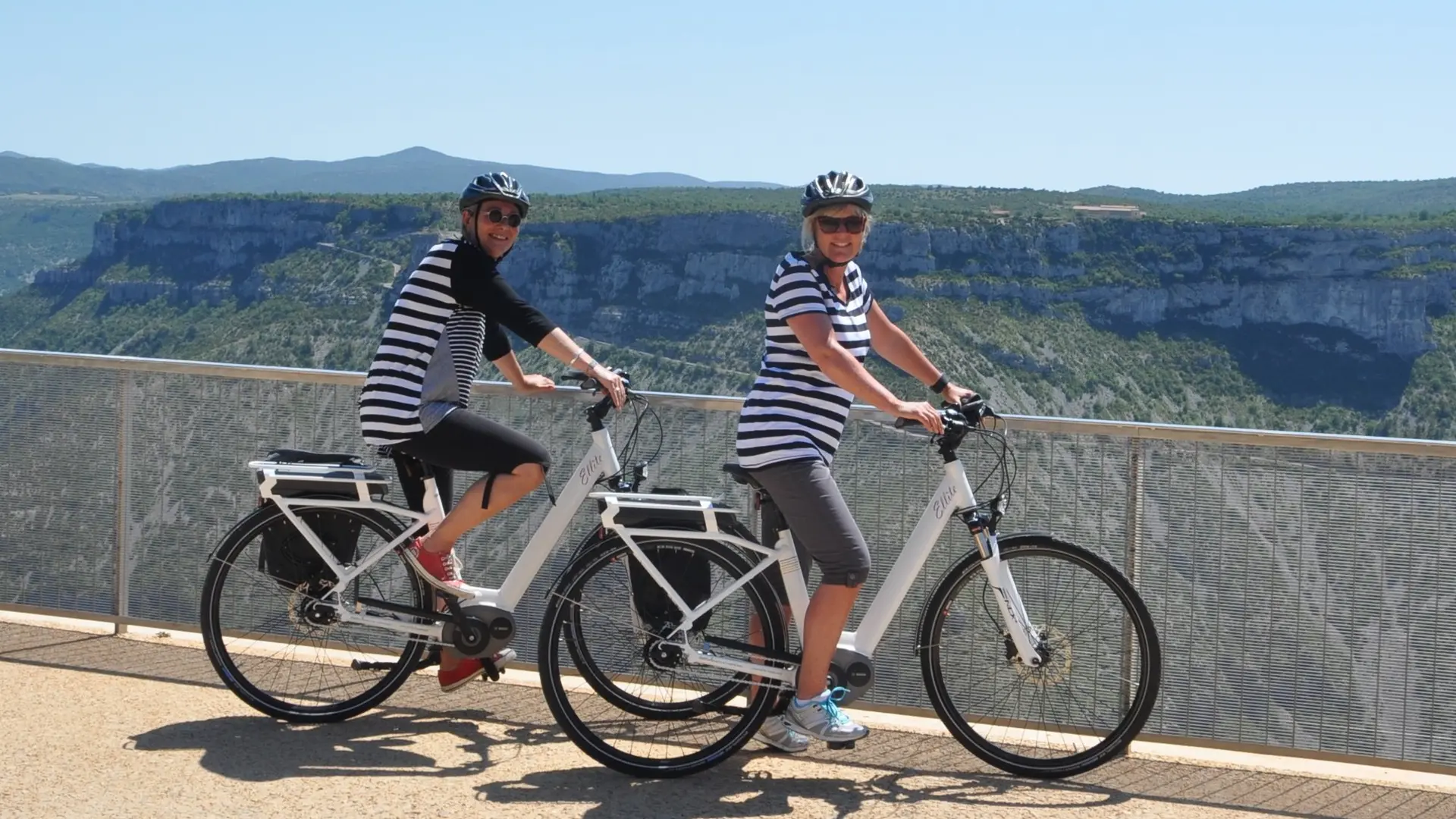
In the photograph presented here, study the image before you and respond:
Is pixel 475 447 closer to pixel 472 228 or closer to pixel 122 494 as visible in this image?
pixel 472 228

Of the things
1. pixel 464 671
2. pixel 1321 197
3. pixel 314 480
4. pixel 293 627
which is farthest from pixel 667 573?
pixel 1321 197

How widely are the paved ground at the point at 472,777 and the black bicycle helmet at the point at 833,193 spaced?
1.67 metres

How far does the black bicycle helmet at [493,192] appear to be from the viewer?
4883 millimetres

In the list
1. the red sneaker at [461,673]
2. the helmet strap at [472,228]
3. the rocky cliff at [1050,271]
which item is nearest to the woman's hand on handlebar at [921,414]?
the helmet strap at [472,228]

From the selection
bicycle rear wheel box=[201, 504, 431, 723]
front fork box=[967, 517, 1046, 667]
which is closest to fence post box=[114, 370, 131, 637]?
bicycle rear wheel box=[201, 504, 431, 723]

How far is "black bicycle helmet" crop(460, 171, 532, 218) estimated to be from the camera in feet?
16.0

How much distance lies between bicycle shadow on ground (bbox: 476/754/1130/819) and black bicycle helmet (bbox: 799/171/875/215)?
1649 millimetres

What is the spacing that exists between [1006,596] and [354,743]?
80.5 inches

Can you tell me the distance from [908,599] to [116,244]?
104 metres

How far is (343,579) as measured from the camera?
5082 mm

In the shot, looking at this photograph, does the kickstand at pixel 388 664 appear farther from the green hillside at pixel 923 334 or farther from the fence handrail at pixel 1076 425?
the green hillside at pixel 923 334

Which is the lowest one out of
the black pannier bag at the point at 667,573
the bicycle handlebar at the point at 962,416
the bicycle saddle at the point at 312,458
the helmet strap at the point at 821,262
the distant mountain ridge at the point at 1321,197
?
the black pannier bag at the point at 667,573

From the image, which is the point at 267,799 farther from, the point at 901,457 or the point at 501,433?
the point at 901,457

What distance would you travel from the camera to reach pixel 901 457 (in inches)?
218
